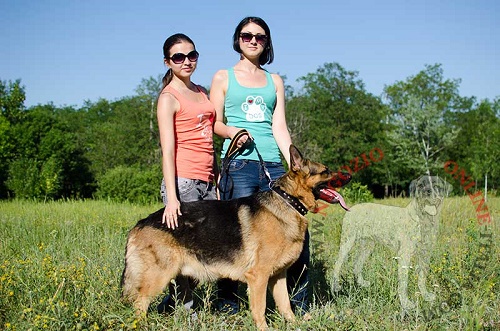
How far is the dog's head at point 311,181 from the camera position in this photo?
4.59m

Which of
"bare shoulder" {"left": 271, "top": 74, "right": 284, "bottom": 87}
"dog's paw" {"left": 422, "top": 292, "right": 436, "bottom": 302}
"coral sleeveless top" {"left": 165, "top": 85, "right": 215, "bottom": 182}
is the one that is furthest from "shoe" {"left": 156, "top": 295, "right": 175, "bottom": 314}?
"dog's paw" {"left": 422, "top": 292, "right": 436, "bottom": 302}

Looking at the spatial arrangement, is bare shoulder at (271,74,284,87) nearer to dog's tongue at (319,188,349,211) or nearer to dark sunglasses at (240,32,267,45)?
dark sunglasses at (240,32,267,45)

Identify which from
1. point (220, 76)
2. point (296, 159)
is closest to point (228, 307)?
point (296, 159)

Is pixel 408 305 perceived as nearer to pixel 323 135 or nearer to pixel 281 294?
pixel 281 294

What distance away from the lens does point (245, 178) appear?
4898 millimetres

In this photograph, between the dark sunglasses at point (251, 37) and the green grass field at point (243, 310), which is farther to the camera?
the dark sunglasses at point (251, 37)

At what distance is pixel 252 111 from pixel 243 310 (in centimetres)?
209

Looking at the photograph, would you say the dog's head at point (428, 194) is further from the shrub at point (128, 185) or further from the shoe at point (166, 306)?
the shrub at point (128, 185)

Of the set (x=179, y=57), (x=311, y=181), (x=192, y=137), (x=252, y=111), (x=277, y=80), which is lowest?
(x=311, y=181)

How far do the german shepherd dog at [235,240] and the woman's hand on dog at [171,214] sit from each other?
0.19 feet

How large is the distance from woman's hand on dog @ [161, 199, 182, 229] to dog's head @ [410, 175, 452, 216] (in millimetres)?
2941

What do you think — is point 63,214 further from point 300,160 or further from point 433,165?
point 433,165

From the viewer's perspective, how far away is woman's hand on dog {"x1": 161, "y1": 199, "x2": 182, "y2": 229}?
441 centimetres

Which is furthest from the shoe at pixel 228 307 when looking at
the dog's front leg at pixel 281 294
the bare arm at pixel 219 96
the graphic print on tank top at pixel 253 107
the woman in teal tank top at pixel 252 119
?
the graphic print on tank top at pixel 253 107
